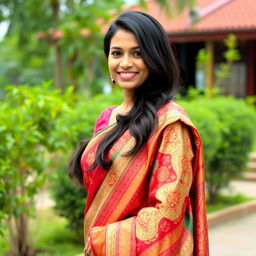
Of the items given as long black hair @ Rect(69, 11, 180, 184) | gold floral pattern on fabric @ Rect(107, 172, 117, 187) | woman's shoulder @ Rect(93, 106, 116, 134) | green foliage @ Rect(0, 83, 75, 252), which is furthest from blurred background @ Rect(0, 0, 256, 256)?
gold floral pattern on fabric @ Rect(107, 172, 117, 187)

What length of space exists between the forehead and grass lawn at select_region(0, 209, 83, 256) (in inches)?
118

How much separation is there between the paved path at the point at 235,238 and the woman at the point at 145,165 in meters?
3.44

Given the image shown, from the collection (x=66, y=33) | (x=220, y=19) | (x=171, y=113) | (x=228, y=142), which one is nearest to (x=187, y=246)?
(x=171, y=113)

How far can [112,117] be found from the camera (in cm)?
215

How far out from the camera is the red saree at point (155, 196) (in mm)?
1765

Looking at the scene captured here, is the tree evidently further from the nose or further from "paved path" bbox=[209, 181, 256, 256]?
the nose

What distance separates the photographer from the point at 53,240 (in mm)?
5172

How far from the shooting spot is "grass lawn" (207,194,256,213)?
22.2 feet

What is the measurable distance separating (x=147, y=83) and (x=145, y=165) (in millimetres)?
324

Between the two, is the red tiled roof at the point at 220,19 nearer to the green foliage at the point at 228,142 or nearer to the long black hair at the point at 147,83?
the green foliage at the point at 228,142

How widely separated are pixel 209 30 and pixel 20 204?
37.3 ft

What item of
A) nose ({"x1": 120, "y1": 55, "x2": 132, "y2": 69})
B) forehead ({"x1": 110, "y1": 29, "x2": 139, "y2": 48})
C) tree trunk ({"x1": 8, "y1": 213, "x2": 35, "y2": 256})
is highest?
forehead ({"x1": 110, "y1": 29, "x2": 139, "y2": 48})

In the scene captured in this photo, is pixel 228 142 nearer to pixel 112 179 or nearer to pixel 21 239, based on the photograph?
pixel 21 239

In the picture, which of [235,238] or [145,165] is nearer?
[145,165]
